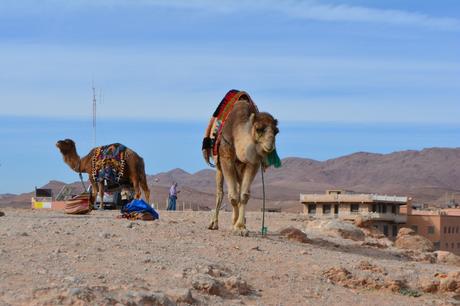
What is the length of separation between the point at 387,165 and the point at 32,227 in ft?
623

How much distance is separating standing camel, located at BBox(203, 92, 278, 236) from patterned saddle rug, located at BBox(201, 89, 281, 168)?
0.02 metres

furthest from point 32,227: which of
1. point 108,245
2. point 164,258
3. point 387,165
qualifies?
point 387,165

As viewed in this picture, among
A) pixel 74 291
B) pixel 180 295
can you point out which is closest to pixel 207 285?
pixel 180 295

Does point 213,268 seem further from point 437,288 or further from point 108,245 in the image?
point 437,288

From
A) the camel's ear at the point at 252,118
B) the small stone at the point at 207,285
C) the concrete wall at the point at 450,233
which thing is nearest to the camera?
the small stone at the point at 207,285

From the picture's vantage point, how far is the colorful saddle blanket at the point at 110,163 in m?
23.3

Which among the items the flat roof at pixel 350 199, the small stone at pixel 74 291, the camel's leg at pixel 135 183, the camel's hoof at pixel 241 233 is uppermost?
the camel's leg at pixel 135 183

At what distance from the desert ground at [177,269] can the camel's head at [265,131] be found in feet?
5.32

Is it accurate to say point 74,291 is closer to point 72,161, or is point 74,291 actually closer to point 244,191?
point 244,191

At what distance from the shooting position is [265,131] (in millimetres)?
14859

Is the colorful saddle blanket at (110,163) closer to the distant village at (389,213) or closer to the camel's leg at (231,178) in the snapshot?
the camel's leg at (231,178)

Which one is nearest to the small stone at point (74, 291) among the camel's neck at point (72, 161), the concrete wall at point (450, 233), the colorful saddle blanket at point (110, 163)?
the colorful saddle blanket at point (110, 163)

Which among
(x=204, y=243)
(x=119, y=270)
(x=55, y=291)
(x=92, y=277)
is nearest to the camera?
(x=55, y=291)

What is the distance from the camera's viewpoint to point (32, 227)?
1370cm
